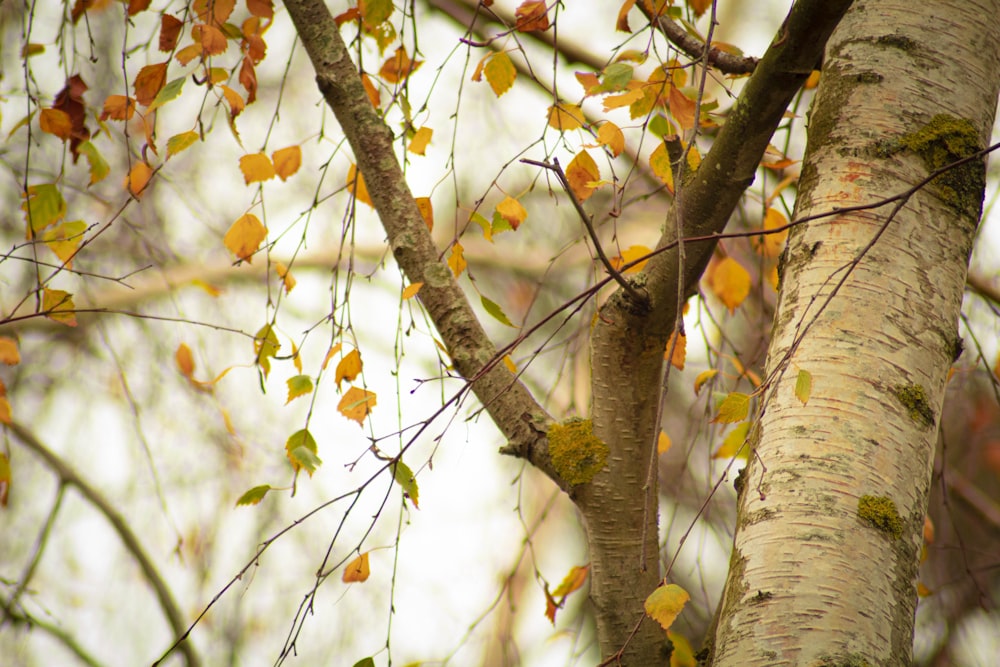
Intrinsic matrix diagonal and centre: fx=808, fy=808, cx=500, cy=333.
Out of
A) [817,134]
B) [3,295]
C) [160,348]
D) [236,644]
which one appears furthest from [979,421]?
[3,295]

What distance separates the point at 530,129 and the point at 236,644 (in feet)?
7.54

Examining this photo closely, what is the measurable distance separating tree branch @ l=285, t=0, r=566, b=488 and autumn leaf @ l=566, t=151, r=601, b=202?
267 millimetres

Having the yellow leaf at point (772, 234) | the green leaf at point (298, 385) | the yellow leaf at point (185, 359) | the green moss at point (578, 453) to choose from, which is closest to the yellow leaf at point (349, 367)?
the green leaf at point (298, 385)

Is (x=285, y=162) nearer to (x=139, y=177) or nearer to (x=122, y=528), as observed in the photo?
(x=139, y=177)

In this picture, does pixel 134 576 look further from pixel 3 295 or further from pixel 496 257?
pixel 496 257

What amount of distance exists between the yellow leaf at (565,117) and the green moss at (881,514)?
2.41ft

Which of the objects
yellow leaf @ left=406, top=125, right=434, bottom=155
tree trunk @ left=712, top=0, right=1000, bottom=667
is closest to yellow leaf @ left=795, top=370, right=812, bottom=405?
tree trunk @ left=712, top=0, right=1000, bottom=667

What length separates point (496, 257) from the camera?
350cm

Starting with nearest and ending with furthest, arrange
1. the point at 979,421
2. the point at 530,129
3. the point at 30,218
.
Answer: the point at 30,218 < the point at 979,421 < the point at 530,129

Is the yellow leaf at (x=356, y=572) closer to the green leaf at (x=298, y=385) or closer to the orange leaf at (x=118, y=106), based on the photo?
the green leaf at (x=298, y=385)

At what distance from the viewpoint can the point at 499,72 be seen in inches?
50.3

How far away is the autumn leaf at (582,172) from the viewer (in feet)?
4.32

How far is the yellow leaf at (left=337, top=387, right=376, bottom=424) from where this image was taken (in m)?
1.31

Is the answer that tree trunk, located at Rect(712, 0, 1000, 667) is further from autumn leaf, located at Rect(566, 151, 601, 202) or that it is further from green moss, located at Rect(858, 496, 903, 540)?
autumn leaf, located at Rect(566, 151, 601, 202)
